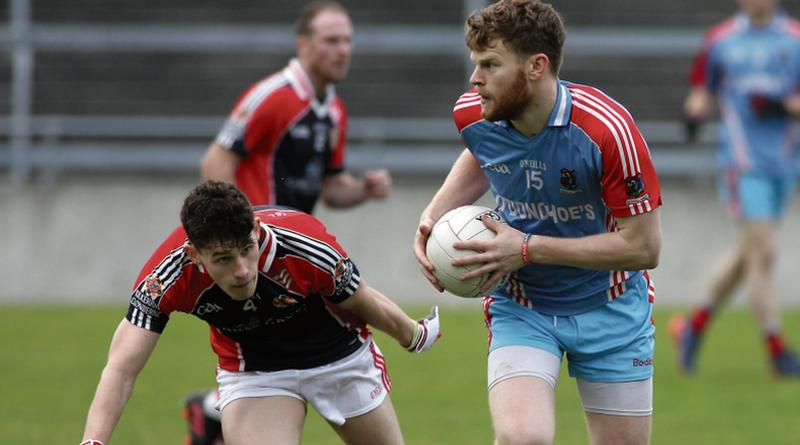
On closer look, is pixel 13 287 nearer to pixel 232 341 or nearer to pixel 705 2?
pixel 232 341

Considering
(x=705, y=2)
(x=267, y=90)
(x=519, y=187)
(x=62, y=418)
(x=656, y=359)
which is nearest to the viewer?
(x=519, y=187)

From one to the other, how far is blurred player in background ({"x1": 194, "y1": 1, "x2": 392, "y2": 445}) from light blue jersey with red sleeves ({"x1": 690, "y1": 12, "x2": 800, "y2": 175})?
327 centimetres

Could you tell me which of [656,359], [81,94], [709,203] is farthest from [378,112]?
[656,359]

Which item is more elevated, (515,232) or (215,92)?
(515,232)

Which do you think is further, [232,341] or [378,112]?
[378,112]

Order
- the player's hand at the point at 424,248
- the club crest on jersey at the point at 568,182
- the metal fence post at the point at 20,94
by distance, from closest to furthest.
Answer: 1. the club crest on jersey at the point at 568,182
2. the player's hand at the point at 424,248
3. the metal fence post at the point at 20,94

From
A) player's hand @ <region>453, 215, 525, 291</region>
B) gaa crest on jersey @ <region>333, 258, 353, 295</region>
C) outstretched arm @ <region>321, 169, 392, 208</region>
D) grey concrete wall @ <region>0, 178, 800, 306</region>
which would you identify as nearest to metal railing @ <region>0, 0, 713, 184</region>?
grey concrete wall @ <region>0, 178, 800, 306</region>

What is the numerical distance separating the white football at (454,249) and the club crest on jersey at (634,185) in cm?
51

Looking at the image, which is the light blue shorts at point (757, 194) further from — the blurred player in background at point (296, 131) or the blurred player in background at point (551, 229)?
the blurred player in background at point (551, 229)

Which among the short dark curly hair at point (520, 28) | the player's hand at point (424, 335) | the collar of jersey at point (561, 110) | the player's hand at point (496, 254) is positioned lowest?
the player's hand at point (424, 335)

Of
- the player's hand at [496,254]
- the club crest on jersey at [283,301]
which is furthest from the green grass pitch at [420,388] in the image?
the player's hand at [496,254]

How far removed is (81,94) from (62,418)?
32.6ft

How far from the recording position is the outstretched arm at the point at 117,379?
4.33m

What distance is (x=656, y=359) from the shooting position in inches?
404
